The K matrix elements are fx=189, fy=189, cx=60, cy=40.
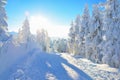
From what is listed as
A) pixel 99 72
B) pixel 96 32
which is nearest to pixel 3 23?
pixel 99 72

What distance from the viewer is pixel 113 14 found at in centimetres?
2736

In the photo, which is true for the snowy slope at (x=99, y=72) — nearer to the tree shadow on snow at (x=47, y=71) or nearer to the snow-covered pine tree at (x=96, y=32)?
the tree shadow on snow at (x=47, y=71)

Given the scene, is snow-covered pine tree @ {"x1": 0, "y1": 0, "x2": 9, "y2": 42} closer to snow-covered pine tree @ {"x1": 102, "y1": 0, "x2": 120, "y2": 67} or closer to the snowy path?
the snowy path

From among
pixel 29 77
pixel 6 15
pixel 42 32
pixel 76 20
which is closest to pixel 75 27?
pixel 76 20

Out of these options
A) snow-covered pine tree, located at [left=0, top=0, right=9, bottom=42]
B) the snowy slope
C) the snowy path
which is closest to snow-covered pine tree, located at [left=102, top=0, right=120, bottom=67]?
the snowy slope

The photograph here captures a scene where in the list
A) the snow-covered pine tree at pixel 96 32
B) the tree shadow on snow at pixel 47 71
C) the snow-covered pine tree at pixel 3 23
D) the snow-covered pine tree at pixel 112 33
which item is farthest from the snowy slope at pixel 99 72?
the snow-covered pine tree at pixel 96 32

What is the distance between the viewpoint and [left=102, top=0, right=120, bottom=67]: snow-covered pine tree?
26109 millimetres

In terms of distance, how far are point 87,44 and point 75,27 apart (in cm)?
1771

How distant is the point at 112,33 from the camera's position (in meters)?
26.9

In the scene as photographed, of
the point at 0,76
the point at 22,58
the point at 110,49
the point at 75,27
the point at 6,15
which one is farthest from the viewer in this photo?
the point at 75,27

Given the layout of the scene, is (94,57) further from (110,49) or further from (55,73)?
(55,73)

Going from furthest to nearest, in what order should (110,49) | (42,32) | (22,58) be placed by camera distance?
(42,32)
(110,49)
(22,58)

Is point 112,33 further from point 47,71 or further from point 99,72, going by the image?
point 47,71

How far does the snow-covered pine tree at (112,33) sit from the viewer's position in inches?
1028
